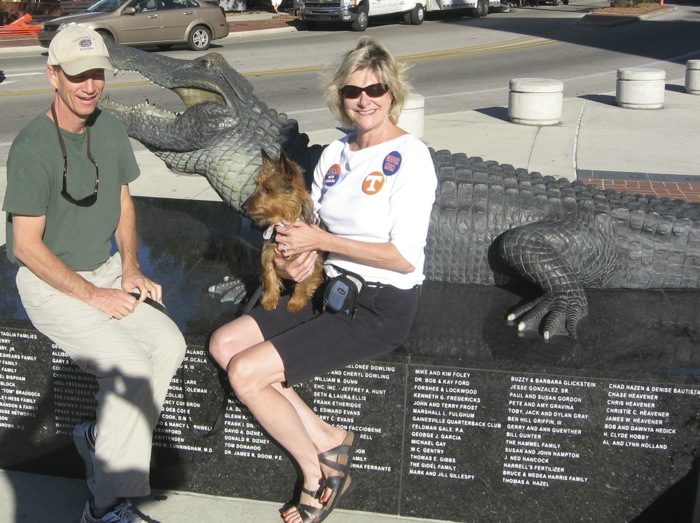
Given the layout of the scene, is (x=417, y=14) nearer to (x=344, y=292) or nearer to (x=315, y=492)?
(x=344, y=292)

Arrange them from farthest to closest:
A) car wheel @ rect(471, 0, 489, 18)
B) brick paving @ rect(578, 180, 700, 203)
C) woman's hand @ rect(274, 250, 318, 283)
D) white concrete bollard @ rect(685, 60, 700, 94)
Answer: car wheel @ rect(471, 0, 489, 18), white concrete bollard @ rect(685, 60, 700, 94), brick paving @ rect(578, 180, 700, 203), woman's hand @ rect(274, 250, 318, 283)

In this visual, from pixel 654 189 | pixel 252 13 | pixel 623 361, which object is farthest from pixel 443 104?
pixel 252 13

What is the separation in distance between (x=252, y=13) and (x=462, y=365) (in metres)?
25.8

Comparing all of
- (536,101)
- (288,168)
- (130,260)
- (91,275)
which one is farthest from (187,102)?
(536,101)

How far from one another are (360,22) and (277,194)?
2075 cm

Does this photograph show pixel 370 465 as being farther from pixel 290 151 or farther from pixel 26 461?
pixel 290 151

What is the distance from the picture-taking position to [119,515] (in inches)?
121

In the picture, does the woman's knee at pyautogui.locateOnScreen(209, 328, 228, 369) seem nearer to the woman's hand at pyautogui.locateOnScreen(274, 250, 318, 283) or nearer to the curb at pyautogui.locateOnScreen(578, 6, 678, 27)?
the woman's hand at pyautogui.locateOnScreen(274, 250, 318, 283)

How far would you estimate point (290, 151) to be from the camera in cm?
466

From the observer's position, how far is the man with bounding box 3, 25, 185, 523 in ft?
9.97

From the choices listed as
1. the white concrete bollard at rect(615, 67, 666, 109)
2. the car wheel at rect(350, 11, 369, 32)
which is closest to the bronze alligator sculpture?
the white concrete bollard at rect(615, 67, 666, 109)

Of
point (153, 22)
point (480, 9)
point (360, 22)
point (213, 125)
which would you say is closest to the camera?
point (213, 125)

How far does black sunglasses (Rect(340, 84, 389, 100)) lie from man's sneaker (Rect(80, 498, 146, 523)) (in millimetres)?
1819

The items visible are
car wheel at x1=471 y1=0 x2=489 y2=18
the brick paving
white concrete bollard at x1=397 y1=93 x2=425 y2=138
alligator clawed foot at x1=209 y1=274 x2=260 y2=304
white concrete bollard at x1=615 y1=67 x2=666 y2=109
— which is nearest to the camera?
alligator clawed foot at x1=209 y1=274 x2=260 y2=304
